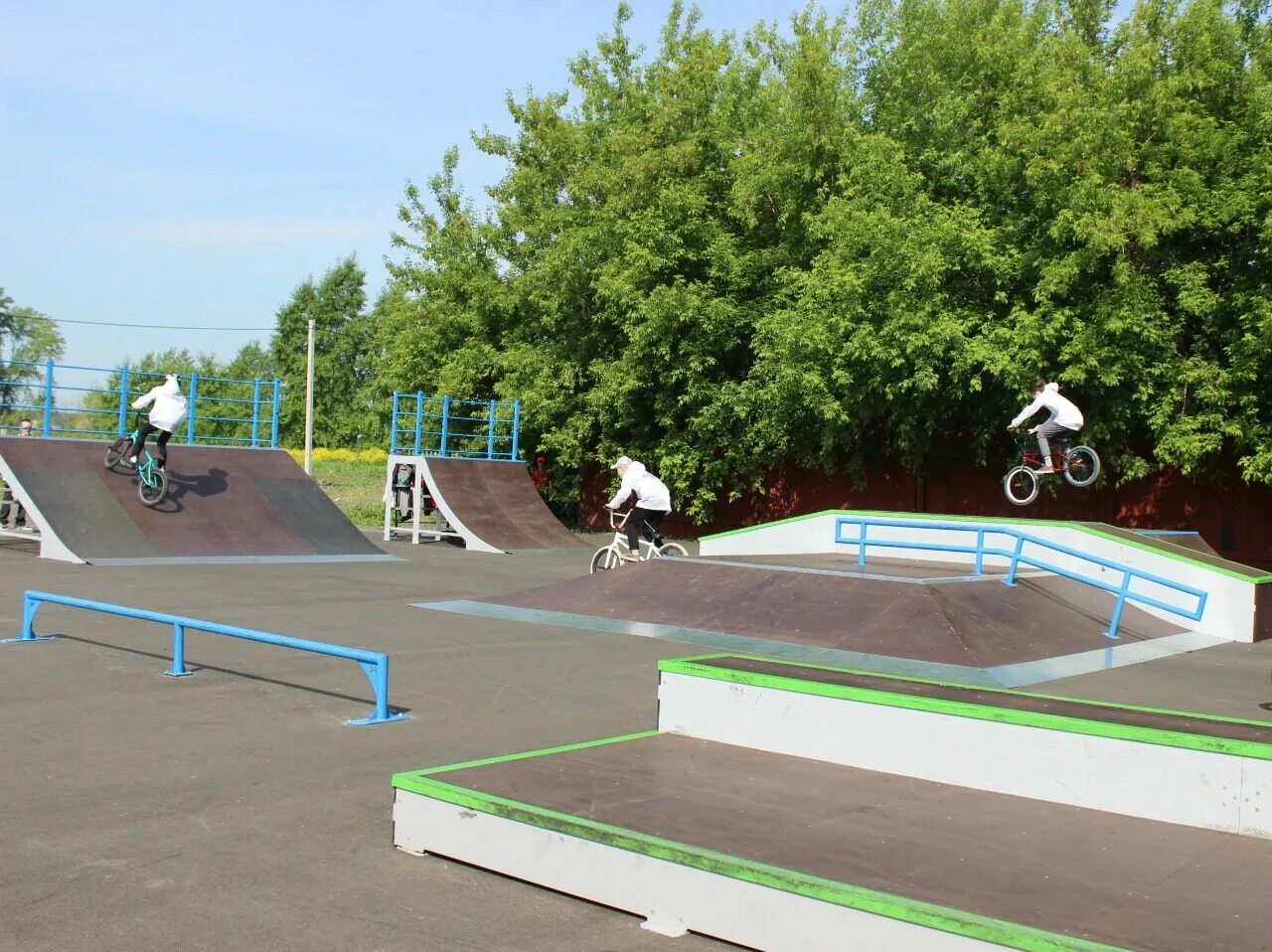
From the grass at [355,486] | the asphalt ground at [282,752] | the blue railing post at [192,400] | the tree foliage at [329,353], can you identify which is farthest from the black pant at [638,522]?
the tree foliage at [329,353]

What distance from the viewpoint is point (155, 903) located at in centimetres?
399

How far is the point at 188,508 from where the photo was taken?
63.2 ft

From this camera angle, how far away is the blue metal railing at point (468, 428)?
2758 centimetres

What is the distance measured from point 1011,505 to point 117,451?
662 inches

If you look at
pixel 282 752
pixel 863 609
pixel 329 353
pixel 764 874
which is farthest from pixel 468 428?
pixel 329 353

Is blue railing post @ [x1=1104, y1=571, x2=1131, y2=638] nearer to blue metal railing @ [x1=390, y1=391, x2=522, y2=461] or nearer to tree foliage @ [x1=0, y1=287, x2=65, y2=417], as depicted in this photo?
blue metal railing @ [x1=390, y1=391, x2=522, y2=461]

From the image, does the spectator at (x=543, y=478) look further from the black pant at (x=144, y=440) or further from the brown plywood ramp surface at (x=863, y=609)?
the brown plywood ramp surface at (x=863, y=609)

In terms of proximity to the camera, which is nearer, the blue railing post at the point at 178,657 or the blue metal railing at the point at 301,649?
the blue metal railing at the point at 301,649

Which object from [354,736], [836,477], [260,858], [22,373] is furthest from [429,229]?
[22,373]

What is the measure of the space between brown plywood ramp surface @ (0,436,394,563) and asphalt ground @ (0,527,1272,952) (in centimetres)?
422

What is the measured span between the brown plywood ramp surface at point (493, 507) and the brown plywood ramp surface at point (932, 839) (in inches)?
697

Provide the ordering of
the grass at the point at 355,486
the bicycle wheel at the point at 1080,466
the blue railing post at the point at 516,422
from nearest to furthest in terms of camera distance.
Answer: the bicycle wheel at the point at 1080,466
the blue railing post at the point at 516,422
the grass at the point at 355,486

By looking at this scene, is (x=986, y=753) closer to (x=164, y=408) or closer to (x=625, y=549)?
(x=625, y=549)

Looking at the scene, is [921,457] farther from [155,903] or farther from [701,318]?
[155,903]
